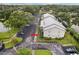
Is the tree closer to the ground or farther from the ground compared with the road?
farther from the ground

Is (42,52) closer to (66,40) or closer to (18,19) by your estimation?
(66,40)

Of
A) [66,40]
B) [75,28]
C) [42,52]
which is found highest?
[75,28]

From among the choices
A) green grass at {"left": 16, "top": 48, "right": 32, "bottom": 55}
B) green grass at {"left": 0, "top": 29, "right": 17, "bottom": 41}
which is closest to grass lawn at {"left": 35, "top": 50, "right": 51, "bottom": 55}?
green grass at {"left": 16, "top": 48, "right": 32, "bottom": 55}

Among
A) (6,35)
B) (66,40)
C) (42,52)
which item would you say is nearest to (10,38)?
(6,35)

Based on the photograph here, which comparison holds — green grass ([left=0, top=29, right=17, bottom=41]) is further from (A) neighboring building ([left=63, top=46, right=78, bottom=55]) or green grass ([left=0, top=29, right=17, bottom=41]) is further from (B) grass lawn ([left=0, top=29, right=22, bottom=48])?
(A) neighboring building ([left=63, top=46, right=78, bottom=55])

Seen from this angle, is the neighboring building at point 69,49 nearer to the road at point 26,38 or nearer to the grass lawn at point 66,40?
the grass lawn at point 66,40

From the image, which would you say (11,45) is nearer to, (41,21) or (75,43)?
(41,21)

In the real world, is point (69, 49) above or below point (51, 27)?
below

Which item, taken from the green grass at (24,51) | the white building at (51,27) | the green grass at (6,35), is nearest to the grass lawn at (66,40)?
the white building at (51,27)
